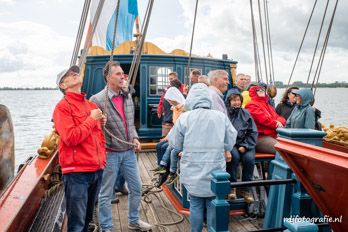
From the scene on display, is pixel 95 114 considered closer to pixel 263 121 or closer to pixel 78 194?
pixel 78 194

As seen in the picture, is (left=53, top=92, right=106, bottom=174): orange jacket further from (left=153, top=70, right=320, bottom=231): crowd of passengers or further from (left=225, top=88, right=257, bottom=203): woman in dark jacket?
(left=225, top=88, right=257, bottom=203): woman in dark jacket

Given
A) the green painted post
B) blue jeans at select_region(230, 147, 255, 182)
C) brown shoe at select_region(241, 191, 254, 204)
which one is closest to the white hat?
blue jeans at select_region(230, 147, 255, 182)

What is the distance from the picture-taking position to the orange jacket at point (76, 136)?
2352mm

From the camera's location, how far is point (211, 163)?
2729 millimetres

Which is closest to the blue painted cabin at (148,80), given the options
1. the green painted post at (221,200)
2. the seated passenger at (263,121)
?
the seated passenger at (263,121)

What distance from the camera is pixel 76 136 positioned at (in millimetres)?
2332

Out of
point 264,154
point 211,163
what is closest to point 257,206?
point 264,154

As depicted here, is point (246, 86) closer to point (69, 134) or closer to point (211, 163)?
point (211, 163)

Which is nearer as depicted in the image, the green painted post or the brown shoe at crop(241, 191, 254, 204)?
the green painted post

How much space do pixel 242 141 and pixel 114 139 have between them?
143 cm

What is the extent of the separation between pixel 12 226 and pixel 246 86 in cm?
392

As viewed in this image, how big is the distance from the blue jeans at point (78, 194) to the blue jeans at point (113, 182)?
0.44 metres

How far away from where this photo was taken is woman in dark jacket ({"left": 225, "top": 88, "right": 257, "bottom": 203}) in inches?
144

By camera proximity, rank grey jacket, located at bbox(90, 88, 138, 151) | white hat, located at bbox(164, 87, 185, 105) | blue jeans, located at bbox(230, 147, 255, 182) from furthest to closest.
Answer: white hat, located at bbox(164, 87, 185, 105) → blue jeans, located at bbox(230, 147, 255, 182) → grey jacket, located at bbox(90, 88, 138, 151)
